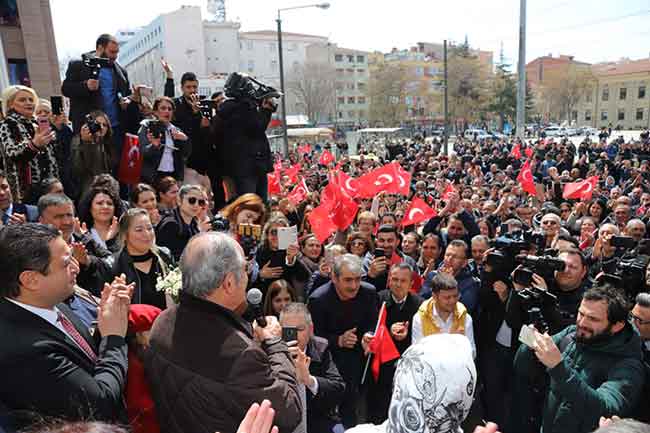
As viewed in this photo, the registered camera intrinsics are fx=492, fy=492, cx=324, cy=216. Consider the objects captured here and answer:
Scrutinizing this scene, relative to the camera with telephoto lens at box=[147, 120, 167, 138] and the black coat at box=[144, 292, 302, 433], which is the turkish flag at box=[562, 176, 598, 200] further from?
the black coat at box=[144, 292, 302, 433]

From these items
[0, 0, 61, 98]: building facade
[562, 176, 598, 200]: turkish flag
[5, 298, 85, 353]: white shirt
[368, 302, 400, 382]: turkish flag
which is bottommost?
[368, 302, 400, 382]: turkish flag

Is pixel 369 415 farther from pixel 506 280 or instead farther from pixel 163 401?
pixel 163 401

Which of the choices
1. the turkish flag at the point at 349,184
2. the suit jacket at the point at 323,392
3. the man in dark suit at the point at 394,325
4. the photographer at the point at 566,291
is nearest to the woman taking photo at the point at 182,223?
the suit jacket at the point at 323,392

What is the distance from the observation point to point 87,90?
5699mm

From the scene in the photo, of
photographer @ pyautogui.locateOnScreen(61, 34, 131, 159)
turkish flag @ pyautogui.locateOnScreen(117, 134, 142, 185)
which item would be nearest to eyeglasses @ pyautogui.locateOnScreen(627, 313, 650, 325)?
turkish flag @ pyautogui.locateOnScreen(117, 134, 142, 185)

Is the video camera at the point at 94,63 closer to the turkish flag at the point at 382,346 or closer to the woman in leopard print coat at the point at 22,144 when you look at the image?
the woman in leopard print coat at the point at 22,144

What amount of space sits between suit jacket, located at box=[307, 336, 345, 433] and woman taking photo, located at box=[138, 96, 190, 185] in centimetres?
349

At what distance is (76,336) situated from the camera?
2.12 m

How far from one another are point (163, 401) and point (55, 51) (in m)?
19.1

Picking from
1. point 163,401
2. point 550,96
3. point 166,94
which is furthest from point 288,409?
point 550,96

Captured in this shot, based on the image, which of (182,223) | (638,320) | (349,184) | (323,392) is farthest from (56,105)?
(638,320)

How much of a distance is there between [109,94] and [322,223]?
307 cm

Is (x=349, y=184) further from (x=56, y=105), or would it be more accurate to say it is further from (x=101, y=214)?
(x=101, y=214)

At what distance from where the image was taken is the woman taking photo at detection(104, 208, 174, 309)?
125 inches
